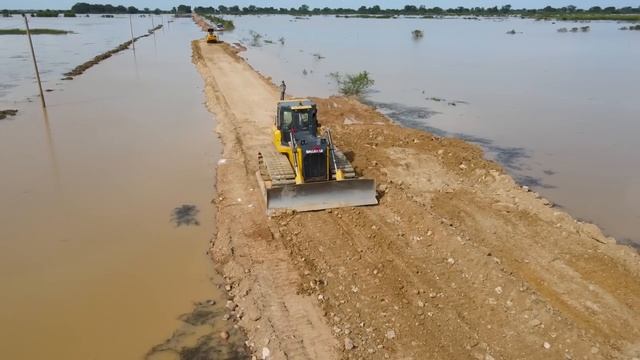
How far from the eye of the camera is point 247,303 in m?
7.62

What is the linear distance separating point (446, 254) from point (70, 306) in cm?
668

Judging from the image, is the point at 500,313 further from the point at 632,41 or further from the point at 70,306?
the point at 632,41

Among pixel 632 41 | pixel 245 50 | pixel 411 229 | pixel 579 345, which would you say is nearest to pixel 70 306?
pixel 411 229

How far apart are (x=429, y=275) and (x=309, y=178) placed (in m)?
3.59

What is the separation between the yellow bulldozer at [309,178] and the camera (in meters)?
10.1

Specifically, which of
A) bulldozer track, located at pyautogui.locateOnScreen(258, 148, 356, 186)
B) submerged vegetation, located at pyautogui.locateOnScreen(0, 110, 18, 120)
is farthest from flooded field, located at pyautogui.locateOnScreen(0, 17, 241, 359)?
bulldozer track, located at pyautogui.locateOnScreen(258, 148, 356, 186)

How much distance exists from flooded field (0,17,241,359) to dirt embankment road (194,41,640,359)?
0.80m

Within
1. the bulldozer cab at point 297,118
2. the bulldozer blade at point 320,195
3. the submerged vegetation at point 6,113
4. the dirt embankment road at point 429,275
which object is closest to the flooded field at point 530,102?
the dirt embankment road at point 429,275

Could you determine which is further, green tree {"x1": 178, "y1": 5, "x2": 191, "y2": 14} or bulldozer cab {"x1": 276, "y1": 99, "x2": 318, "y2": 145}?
green tree {"x1": 178, "y1": 5, "x2": 191, "y2": 14}

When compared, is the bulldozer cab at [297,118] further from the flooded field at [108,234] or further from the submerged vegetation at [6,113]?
the submerged vegetation at [6,113]

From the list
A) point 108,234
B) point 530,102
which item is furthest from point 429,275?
point 530,102

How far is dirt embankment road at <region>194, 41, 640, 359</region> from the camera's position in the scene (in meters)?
6.61

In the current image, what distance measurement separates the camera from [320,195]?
10.2m

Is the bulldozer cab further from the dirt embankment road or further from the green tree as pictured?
the green tree
